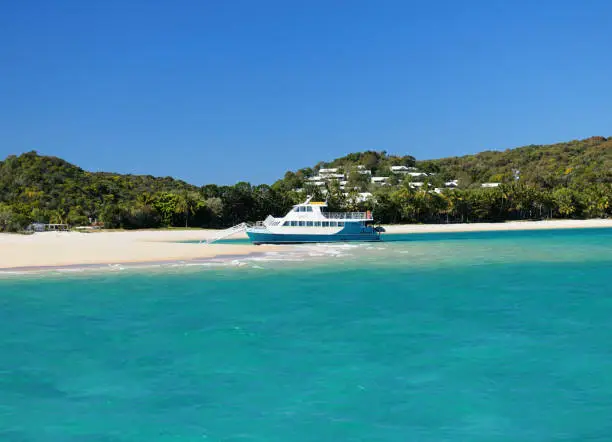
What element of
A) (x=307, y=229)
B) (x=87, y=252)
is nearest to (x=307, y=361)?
(x=87, y=252)

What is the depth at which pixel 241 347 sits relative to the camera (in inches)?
620

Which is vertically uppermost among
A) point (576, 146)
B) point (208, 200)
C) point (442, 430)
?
point (576, 146)

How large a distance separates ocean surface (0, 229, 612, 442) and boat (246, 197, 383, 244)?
25238 millimetres

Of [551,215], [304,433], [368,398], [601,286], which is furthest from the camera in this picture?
[551,215]

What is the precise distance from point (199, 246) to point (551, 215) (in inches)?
2872

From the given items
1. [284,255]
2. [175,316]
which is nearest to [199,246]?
[284,255]

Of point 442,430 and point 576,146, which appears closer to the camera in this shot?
point 442,430

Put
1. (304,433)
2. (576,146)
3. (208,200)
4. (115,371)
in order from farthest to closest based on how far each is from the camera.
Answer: (576,146), (208,200), (115,371), (304,433)

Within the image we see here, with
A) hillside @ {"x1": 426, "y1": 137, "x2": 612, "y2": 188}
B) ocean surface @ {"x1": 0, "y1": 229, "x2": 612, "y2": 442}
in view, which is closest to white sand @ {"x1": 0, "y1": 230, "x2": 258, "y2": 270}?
ocean surface @ {"x1": 0, "y1": 229, "x2": 612, "y2": 442}

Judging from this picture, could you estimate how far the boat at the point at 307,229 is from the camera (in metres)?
53.4

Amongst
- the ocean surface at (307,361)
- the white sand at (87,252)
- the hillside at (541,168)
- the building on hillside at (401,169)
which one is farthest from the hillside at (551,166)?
the ocean surface at (307,361)

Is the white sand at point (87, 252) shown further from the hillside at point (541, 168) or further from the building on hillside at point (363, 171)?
the building on hillside at point (363, 171)

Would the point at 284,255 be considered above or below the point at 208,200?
below

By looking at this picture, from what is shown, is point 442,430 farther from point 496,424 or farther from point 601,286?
point 601,286
